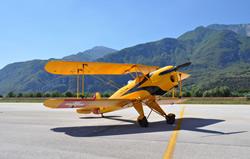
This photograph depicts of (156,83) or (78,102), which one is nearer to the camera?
(78,102)

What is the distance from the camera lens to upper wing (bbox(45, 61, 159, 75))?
11703 millimetres

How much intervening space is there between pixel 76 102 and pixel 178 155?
16.7 ft

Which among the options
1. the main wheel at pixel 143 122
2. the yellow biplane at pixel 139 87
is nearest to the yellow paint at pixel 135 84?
the yellow biplane at pixel 139 87

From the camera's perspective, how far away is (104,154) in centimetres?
646

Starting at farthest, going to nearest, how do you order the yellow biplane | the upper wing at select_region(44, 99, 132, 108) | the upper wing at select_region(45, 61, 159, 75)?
the upper wing at select_region(45, 61, 159, 75) < the yellow biplane < the upper wing at select_region(44, 99, 132, 108)

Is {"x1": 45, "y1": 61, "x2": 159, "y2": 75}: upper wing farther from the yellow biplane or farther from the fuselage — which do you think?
the fuselage

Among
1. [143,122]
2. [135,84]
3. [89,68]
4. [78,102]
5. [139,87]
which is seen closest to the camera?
[78,102]

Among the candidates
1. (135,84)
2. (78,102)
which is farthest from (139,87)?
(78,102)

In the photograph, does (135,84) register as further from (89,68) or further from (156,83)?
(89,68)

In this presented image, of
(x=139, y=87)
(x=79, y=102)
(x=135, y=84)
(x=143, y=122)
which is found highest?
→ (x=135, y=84)

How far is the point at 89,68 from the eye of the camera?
42.4 feet

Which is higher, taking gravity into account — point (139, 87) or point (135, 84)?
point (135, 84)

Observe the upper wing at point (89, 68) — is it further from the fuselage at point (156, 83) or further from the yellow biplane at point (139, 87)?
the fuselage at point (156, 83)

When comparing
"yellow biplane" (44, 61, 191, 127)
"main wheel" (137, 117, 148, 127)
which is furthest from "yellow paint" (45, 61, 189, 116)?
"main wheel" (137, 117, 148, 127)
